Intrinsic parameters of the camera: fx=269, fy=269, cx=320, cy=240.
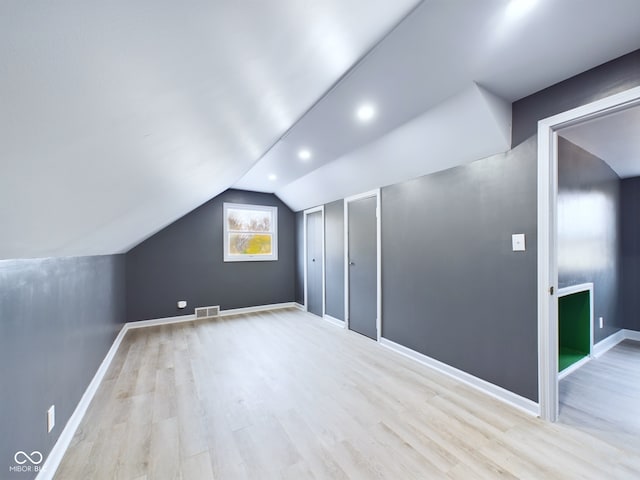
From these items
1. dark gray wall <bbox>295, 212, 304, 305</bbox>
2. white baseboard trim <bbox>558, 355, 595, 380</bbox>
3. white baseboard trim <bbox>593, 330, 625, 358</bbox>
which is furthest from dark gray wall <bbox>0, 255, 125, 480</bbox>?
white baseboard trim <bbox>593, 330, 625, 358</bbox>

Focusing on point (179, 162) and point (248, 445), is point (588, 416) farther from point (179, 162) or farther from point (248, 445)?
point (179, 162)

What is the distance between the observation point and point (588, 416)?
188cm

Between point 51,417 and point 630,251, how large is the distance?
5.75 meters

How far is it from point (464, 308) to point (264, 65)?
2423 mm

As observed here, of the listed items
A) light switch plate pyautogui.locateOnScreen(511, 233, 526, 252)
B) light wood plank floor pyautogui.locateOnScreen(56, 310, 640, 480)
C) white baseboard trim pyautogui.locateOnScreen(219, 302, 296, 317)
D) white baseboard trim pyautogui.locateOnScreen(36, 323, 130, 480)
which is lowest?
white baseboard trim pyautogui.locateOnScreen(219, 302, 296, 317)

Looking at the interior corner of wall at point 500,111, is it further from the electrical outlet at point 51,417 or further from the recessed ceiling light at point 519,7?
the electrical outlet at point 51,417

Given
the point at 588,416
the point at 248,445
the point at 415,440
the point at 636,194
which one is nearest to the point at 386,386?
the point at 415,440

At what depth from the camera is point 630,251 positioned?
3379mm

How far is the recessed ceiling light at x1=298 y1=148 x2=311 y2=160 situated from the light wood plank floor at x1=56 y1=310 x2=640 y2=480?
2.29 meters

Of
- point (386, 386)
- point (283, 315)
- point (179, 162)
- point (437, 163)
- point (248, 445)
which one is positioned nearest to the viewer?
point (179, 162)

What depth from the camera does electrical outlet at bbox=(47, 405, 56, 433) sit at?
56.1 inches

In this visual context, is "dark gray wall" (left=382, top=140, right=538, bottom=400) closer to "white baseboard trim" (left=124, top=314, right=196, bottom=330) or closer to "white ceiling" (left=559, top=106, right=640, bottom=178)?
"white ceiling" (left=559, top=106, right=640, bottom=178)

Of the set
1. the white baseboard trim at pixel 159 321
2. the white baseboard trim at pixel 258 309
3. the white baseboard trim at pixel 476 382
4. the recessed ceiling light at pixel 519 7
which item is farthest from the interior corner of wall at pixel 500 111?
the white baseboard trim at pixel 159 321

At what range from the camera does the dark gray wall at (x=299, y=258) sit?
5.18m
